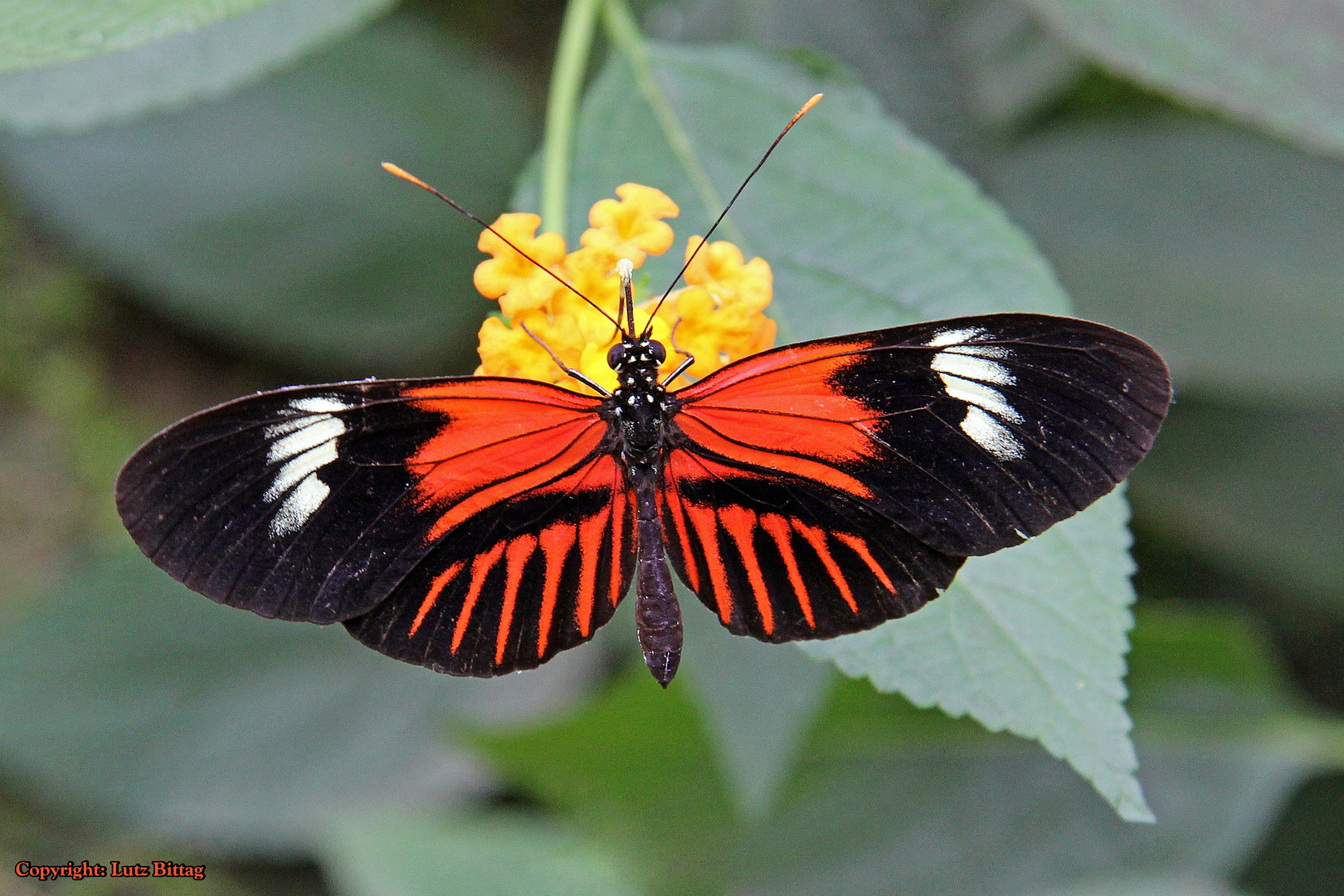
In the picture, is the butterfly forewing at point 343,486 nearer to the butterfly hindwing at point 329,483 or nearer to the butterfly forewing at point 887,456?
the butterfly hindwing at point 329,483

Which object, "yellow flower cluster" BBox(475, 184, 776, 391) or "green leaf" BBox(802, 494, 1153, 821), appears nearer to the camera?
"green leaf" BBox(802, 494, 1153, 821)

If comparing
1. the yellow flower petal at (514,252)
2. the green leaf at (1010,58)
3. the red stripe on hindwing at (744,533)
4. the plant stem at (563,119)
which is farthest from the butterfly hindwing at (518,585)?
the green leaf at (1010,58)

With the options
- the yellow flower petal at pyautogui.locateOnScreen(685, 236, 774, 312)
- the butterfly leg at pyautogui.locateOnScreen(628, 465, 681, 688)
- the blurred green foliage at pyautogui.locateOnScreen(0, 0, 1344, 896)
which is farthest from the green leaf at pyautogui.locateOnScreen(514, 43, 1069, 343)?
the butterfly leg at pyautogui.locateOnScreen(628, 465, 681, 688)

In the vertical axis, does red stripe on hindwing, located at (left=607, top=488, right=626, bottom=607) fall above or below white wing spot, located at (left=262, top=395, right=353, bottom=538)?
below

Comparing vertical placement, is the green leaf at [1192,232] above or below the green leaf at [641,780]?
above

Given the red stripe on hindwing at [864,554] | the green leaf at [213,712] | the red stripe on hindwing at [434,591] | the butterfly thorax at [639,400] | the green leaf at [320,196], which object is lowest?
the red stripe on hindwing at [864,554]

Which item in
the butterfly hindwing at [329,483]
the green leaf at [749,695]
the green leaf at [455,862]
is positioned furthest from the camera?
the green leaf at [455,862]

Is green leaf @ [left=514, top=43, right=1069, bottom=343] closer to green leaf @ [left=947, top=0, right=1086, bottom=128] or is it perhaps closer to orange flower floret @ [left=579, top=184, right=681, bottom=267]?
orange flower floret @ [left=579, top=184, right=681, bottom=267]
